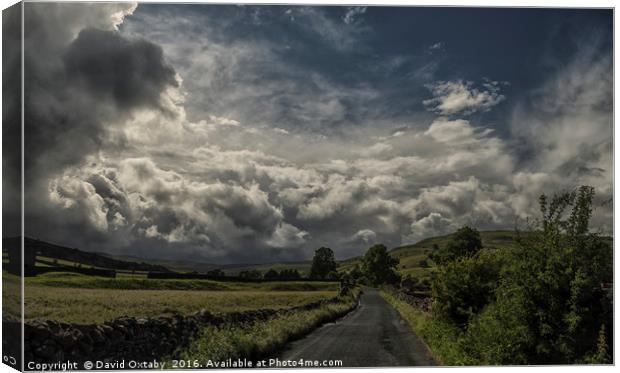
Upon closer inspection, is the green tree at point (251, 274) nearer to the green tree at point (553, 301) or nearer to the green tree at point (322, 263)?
the green tree at point (322, 263)

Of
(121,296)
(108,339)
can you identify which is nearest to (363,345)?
(121,296)

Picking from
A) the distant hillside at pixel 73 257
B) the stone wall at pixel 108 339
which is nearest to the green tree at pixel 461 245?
the stone wall at pixel 108 339

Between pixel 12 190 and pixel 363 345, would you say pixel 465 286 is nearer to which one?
pixel 363 345

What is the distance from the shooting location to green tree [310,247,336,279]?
22.1 meters

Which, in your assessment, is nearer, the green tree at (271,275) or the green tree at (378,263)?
the green tree at (378,263)

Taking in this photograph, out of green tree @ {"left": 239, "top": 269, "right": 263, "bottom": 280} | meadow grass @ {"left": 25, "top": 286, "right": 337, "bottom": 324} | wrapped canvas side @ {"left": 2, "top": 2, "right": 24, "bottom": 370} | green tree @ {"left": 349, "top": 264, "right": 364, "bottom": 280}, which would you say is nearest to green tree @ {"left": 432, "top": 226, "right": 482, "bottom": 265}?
green tree @ {"left": 349, "top": 264, "right": 364, "bottom": 280}

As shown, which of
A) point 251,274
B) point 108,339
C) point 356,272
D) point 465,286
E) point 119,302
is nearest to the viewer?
point 108,339

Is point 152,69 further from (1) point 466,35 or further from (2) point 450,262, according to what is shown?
(2) point 450,262

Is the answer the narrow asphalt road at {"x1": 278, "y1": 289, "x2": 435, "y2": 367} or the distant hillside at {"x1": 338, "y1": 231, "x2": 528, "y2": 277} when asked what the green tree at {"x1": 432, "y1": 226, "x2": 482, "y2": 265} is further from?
the narrow asphalt road at {"x1": 278, "y1": 289, "x2": 435, "y2": 367}

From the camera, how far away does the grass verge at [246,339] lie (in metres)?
19.4

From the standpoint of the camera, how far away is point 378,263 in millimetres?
25172

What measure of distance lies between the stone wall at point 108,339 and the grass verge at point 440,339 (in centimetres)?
648

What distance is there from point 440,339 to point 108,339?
30.8 feet

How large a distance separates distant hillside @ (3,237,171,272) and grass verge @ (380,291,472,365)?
7.61 meters
